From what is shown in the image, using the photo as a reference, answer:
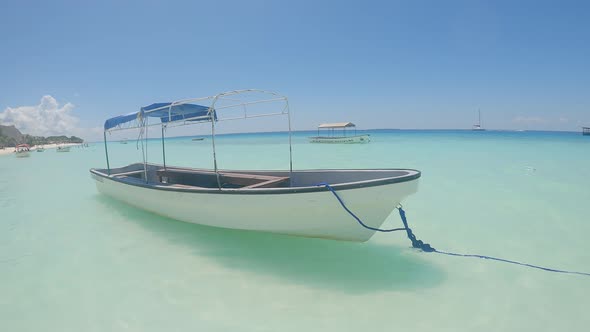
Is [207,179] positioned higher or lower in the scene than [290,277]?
higher

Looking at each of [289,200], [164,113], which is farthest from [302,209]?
[164,113]

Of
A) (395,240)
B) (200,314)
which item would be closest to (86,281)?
(200,314)

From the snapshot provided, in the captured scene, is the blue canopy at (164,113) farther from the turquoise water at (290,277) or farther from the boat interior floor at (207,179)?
the turquoise water at (290,277)

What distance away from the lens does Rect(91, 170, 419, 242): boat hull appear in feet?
13.7

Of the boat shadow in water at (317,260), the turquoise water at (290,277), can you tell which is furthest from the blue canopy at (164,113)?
the boat shadow in water at (317,260)

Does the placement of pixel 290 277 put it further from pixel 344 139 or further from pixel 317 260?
pixel 344 139

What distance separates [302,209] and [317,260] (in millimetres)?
952

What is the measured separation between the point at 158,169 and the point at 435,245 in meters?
7.59

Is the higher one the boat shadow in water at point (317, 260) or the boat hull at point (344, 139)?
the boat hull at point (344, 139)

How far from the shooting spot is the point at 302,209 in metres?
4.40

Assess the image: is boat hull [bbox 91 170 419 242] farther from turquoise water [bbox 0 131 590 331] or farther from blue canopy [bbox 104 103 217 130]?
blue canopy [bbox 104 103 217 130]

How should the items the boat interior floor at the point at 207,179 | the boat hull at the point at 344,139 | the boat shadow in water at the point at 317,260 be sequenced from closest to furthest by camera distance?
1. the boat shadow in water at the point at 317,260
2. the boat interior floor at the point at 207,179
3. the boat hull at the point at 344,139

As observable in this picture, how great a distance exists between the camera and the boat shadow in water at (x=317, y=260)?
410 centimetres

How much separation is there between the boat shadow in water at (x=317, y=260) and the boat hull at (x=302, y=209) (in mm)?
429
